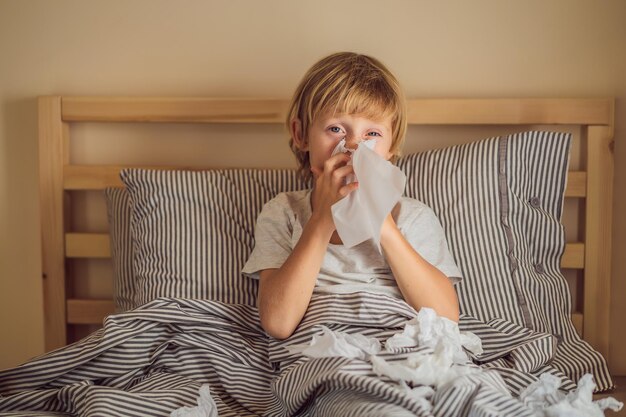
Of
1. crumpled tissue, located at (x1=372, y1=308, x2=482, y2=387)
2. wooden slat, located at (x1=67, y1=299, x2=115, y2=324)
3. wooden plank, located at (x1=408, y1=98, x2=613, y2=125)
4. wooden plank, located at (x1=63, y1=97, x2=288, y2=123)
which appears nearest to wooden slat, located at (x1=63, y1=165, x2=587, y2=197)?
wooden plank, located at (x1=63, y1=97, x2=288, y2=123)

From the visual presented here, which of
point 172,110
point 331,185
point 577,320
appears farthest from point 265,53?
point 577,320

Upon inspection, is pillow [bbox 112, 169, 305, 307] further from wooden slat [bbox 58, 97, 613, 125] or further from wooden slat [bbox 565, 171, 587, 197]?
wooden slat [bbox 565, 171, 587, 197]

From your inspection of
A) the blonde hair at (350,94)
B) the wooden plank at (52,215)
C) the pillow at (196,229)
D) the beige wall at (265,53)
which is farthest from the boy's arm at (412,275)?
the wooden plank at (52,215)

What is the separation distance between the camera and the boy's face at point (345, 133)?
1.23 m

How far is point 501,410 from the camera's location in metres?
0.84

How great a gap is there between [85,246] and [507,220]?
1019 millimetres

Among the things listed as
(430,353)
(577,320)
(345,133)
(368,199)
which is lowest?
(577,320)

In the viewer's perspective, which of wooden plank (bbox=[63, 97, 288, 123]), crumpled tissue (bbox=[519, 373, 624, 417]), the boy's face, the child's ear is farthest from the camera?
wooden plank (bbox=[63, 97, 288, 123])

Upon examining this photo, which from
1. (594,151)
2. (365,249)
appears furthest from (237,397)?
(594,151)

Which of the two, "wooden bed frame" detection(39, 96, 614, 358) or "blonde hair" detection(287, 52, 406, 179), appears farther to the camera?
"wooden bed frame" detection(39, 96, 614, 358)

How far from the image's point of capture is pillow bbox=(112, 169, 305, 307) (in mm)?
1407

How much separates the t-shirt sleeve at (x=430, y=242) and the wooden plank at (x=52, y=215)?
0.91m

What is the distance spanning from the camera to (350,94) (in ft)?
4.03

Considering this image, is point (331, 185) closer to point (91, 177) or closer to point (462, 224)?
point (462, 224)
